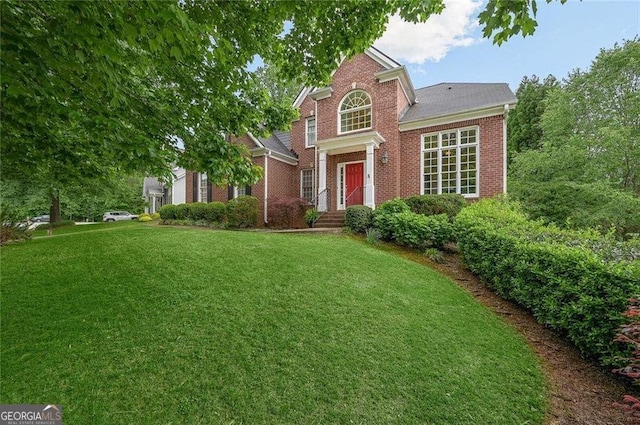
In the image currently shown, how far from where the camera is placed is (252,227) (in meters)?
12.9

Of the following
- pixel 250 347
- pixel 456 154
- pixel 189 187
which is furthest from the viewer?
pixel 189 187

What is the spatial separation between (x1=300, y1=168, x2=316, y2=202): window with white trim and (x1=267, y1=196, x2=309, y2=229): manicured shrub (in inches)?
72.3

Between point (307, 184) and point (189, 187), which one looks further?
point (189, 187)

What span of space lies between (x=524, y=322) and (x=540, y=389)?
1610 millimetres

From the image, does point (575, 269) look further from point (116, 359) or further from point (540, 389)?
point (116, 359)

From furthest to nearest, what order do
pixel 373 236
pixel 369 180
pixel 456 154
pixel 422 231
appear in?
pixel 369 180
pixel 456 154
pixel 373 236
pixel 422 231

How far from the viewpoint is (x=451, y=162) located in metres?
11.1

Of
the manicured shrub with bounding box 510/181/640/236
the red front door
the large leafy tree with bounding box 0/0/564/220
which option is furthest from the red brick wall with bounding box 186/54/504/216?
the large leafy tree with bounding box 0/0/564/220

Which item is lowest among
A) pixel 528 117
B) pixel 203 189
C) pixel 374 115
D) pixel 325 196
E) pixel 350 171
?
pixel 325 196

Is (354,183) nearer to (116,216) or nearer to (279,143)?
(279,143)

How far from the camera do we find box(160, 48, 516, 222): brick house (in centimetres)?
1052

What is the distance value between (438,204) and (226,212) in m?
9.31

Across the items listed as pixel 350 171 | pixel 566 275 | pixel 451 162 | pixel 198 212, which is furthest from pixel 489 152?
pixel 198 212

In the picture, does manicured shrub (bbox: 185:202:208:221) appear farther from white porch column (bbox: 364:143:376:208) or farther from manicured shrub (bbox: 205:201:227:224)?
white porch column (bbox: 364:143:376:208)
